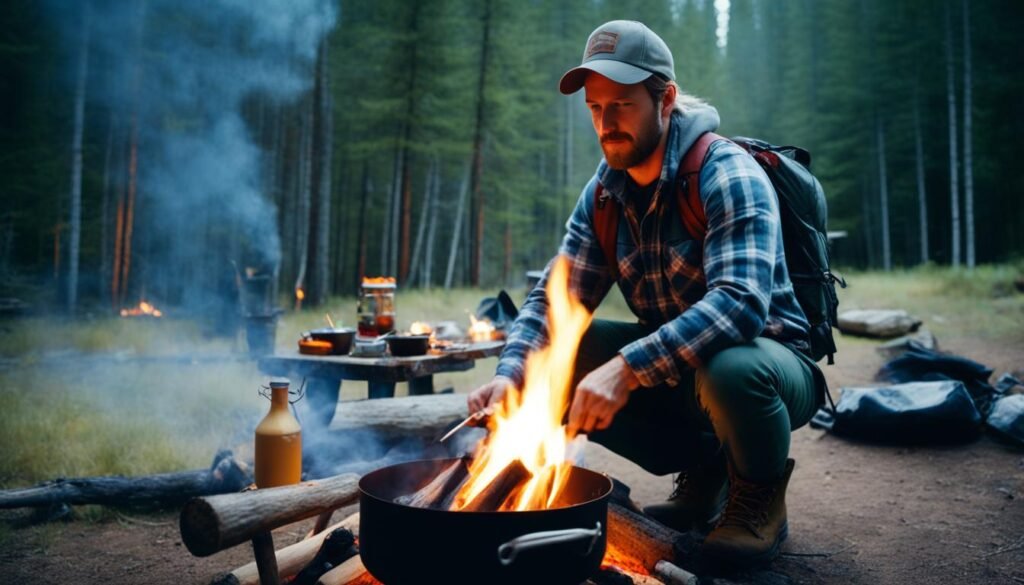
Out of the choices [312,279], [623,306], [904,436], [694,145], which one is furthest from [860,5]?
[694,145]

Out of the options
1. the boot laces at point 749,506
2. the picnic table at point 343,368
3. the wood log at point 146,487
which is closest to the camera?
the boot laces at point 749,506

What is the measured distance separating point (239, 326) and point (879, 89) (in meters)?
25.3

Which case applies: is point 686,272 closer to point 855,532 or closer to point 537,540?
point 537,540

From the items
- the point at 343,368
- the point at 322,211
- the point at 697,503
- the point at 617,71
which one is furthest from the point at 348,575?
the point at 322,211

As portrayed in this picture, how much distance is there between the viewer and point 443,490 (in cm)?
206

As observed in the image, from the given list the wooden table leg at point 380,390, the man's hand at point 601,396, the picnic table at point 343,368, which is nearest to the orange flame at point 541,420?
the man's hand at point 601,396

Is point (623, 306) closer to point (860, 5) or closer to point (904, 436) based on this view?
point (904, 436)

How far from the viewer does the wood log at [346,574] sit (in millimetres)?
2125

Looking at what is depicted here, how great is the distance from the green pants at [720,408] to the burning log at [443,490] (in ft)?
2.96

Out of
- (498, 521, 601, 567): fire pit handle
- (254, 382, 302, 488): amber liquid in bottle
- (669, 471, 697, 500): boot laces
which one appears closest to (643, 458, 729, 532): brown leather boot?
(669, 471, 697, 500): boot laces

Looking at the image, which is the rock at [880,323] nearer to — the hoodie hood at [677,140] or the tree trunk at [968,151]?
the hoodie hood at [677,140]

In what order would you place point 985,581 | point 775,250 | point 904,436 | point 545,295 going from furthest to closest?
1. point 904,436
2. point 545,295
3. point 985,581
4. point 775,250

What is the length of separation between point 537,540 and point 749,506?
3.92 feet

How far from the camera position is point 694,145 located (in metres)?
2.55
